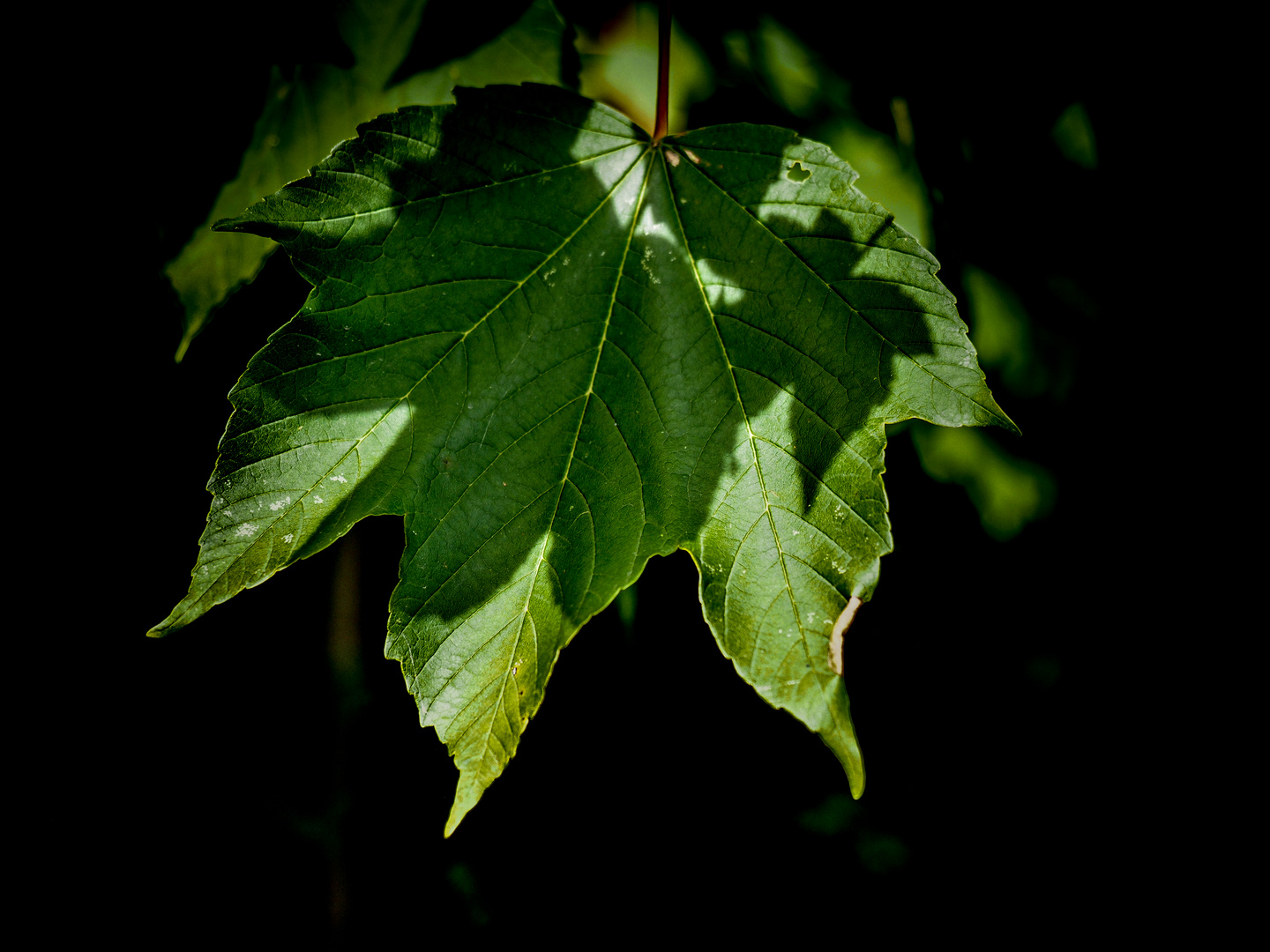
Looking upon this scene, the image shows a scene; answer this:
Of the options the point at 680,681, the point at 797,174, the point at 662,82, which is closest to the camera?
the point at 797,174

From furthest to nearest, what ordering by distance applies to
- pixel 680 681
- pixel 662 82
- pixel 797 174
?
1. pixel 680 681
2. pixel 662 82
3. pixel 797 174

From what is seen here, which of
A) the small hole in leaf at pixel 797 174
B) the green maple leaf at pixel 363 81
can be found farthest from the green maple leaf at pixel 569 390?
the green maple leaf at pixel 363 81

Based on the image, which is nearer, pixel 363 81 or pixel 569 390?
pixel 569 390

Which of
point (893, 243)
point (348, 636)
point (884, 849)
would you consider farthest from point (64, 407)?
point (884, 849)

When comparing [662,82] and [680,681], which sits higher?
[662,82]

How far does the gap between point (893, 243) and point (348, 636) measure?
1.61 metres

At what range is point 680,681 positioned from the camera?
1492 mm

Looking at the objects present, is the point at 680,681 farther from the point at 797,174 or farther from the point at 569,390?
the point at 797,174

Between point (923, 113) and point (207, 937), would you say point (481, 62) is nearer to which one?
point (923, 113)

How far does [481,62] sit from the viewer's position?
83 cm

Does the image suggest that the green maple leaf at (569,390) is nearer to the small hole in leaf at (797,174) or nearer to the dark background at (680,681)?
the small hole in leaf at (797,174)

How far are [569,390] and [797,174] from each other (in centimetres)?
32

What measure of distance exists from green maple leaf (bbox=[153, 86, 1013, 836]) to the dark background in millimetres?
261

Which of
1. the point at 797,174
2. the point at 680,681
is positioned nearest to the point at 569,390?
the point at 797,174
